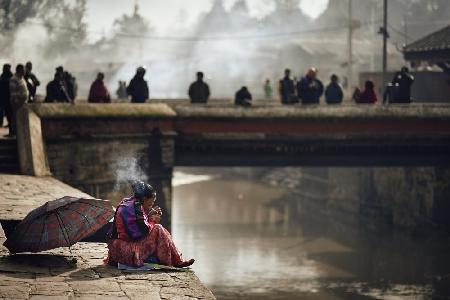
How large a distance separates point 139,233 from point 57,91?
492 inches

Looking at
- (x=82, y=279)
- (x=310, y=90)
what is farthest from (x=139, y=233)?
(x=310, y=90)

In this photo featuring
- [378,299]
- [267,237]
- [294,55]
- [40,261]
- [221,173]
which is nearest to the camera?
[40,261]

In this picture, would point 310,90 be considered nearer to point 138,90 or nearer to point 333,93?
point 333,93

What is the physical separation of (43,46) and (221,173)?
23990 mm

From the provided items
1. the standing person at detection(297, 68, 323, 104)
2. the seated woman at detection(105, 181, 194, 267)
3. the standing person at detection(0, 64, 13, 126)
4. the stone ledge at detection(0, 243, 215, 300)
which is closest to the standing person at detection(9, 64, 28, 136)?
the standing person at detection(0, 64, 13, 126)

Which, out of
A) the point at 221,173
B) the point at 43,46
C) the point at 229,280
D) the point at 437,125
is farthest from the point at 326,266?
the point at 43,46

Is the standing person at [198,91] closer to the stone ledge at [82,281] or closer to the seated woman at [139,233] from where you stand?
the stone ledge at [82,281]

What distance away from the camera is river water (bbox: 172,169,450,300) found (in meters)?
23.5

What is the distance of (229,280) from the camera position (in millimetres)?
24094

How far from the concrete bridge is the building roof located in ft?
22.8

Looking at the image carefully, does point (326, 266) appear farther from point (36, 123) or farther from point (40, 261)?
point (40, 261)

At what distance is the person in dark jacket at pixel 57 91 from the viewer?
2188 cm

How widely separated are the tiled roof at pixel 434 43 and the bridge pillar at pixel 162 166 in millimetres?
11452

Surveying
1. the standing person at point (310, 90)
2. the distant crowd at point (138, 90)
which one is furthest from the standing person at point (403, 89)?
the standing person at point (310, 90)
